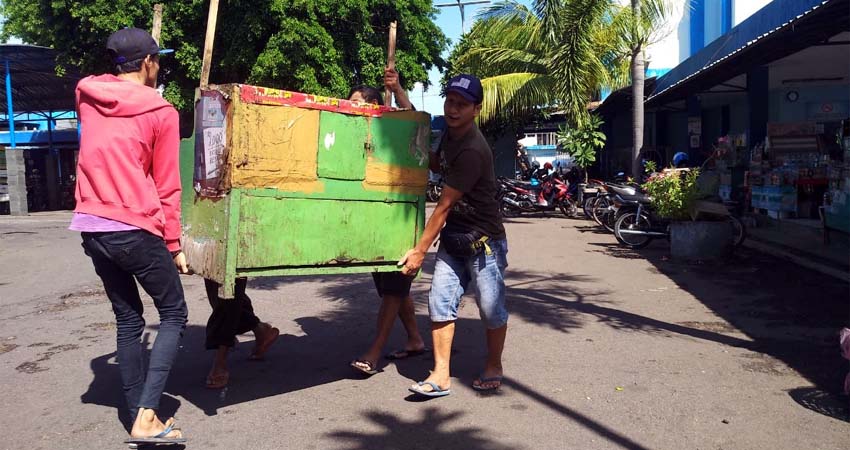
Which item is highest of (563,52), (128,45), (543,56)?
(543,56)

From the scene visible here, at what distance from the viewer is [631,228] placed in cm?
1130

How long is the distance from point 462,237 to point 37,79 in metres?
27.6

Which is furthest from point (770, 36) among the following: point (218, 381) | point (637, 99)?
point (218, 381)

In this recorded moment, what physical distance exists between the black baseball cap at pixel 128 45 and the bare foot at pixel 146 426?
159 cm

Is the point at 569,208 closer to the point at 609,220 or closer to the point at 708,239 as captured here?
the point at 609,220

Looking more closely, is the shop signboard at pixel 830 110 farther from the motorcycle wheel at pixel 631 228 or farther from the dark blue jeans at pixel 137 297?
the dark blue jeans at pixel 137 297

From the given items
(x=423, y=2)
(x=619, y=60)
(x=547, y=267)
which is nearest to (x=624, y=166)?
(x=619, y=60)

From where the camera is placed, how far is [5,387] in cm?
451

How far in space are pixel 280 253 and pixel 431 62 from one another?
18761 mm

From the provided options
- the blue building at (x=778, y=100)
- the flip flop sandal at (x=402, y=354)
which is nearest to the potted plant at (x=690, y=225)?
the blue building at (x=778, y=100)

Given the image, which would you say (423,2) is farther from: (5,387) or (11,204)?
(5,387)

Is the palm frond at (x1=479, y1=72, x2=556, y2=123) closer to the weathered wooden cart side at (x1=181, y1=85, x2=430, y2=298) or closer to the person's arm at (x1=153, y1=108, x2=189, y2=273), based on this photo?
the weathered wooden cart side at (x1=181, y1=85, x2=430, y2=298)

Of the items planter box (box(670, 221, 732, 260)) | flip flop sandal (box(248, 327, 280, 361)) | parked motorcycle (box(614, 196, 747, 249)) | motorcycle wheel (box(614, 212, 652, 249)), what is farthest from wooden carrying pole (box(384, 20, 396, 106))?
motorcycle wheel (box(614, 212, 652, 249))

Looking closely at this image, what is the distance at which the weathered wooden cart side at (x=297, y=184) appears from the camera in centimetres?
351
